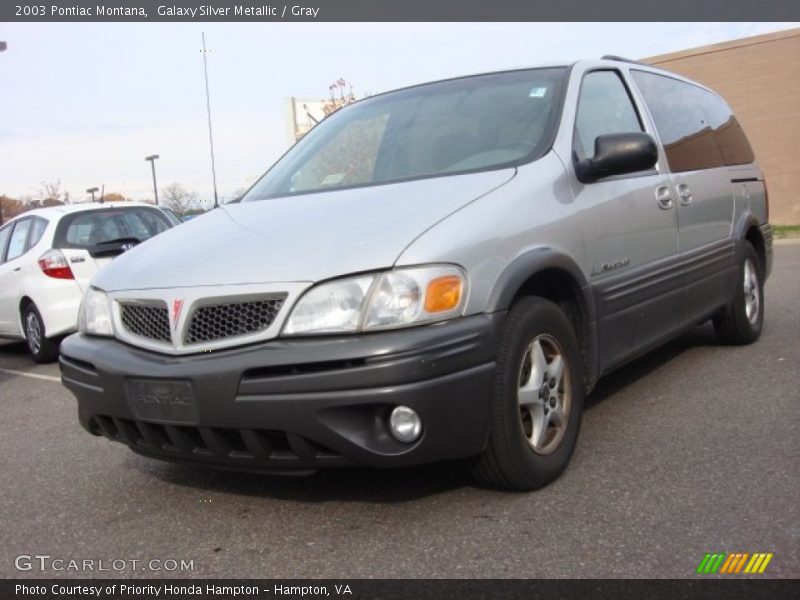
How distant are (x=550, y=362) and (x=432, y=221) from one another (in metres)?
0.83

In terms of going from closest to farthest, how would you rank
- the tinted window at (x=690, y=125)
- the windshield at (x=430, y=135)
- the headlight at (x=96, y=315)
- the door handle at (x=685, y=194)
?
the headlight at (x=96, y=315) → the windshield at (x=430, y=135) → the door handle at (x=685, y=194) → the tinted window at (x=690, y=125)

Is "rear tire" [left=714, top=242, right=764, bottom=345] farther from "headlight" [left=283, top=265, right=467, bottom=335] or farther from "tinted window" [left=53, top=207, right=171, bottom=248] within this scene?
"tinted window" [left=53, top=207, right=171, bottom=248]

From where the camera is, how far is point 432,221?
2939 millimetres

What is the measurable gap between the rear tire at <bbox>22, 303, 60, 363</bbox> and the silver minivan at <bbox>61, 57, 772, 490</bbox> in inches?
173

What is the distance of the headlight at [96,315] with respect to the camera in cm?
330

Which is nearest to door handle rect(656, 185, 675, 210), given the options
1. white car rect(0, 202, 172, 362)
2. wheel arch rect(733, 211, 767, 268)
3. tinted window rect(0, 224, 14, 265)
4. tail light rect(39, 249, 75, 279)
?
wheel arch rect(733, 211, 767, 268)

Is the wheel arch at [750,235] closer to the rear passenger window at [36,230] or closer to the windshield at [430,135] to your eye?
the windshield at [430,135]

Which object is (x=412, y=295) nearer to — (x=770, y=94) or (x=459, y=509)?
(x=459, y=509)

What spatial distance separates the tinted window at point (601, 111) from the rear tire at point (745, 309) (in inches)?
66.1

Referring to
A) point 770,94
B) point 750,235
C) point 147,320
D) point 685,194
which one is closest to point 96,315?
point 147,320

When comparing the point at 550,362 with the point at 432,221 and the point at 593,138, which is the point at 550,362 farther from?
the point at 593,138

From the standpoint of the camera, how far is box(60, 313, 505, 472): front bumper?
2.65 metres
